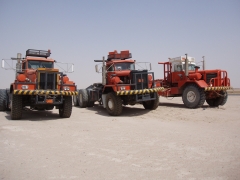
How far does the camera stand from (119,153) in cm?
423

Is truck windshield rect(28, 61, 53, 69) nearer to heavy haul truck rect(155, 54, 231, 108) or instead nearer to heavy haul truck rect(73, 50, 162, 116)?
heavy haul truck rect(73, 50, 162, 116)

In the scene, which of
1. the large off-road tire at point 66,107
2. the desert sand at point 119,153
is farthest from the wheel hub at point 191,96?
the large off-road tire at point 66,107

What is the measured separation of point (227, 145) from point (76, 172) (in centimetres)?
332

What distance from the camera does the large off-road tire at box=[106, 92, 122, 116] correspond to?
30.3 ft

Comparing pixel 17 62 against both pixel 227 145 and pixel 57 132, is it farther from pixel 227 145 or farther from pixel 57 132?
pixel 227 145

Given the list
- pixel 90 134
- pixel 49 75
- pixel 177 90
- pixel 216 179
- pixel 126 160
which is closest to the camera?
pixel 216 179

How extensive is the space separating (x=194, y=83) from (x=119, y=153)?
27.6 feet

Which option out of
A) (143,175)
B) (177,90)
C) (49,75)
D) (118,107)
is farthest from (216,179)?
(177,90)

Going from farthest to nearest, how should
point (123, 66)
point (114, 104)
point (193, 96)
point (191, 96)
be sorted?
point (191, 96), point (193, 96), point (123, 66), point (114, 104)

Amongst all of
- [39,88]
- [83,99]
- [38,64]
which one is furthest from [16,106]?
[83,99]

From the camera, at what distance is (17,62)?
30.4ft

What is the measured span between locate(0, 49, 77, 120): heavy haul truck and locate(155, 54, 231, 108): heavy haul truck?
454 cm

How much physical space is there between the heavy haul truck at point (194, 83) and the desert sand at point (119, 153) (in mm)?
4662

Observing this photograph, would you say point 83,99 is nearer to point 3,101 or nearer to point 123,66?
point 123,66
